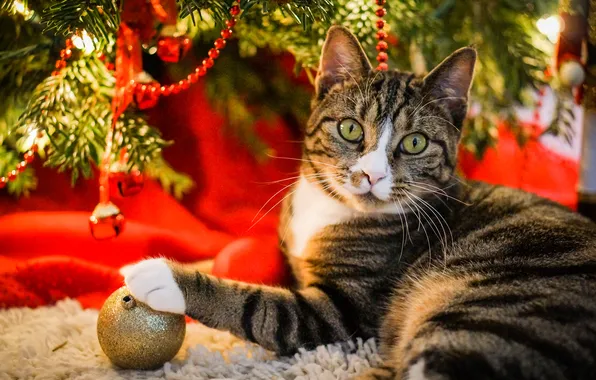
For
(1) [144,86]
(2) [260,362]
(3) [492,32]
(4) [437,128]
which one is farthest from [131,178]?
(3) [492,32]

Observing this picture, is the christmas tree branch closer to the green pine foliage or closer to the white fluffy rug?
the green pine foliage

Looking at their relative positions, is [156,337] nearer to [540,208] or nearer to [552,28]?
[540,208]

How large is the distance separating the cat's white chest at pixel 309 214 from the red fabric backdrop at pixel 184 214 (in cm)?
9

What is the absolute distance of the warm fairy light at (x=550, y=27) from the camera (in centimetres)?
142

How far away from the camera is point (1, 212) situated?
157 cm

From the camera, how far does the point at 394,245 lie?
1.18 metres

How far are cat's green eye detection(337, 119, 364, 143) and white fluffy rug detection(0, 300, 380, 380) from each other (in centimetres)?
41

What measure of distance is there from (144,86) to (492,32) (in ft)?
2.75

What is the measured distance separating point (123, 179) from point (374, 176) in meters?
0.50

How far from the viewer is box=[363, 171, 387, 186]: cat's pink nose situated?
1.06 metres

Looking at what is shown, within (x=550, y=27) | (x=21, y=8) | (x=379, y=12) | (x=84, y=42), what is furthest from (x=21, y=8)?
(x=550, y=27)

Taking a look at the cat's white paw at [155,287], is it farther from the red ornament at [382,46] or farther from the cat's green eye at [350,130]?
the red ornament at [382,46]

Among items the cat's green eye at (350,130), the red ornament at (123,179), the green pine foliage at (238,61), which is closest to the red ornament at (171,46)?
the green pine foliage at (238,61)

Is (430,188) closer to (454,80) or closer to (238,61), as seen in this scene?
(454,80)
